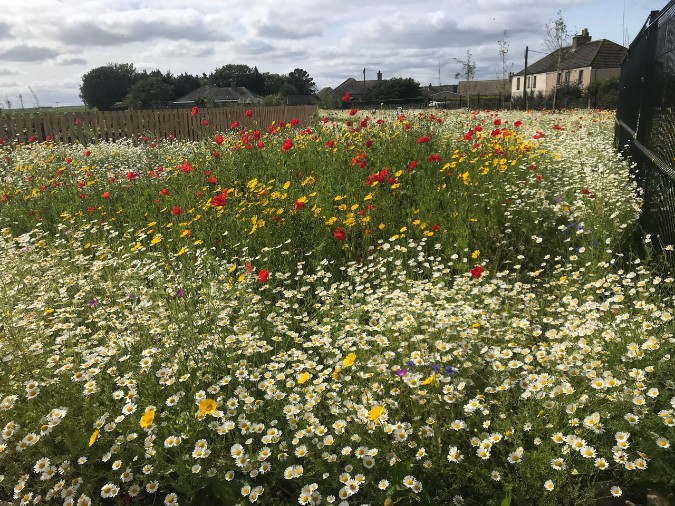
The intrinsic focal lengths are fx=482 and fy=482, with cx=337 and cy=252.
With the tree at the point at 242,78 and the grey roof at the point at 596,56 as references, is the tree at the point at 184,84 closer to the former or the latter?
the tree at the point at 242,78

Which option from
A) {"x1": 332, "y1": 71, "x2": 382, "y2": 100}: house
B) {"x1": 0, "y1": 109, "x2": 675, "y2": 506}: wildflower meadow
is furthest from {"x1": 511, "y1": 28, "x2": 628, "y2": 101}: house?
{"x1": 0, "y1": 109, "x2": 675, "y2": 506}: wildflower meadow

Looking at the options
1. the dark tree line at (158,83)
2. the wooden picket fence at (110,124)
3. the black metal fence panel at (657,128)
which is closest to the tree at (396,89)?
the dark tree line at (158,83)

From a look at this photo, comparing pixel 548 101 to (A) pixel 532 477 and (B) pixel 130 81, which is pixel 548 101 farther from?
(B) pixel 130 81

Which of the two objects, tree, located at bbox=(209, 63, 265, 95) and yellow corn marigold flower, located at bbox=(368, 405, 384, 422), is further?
tree, located at bbox=(209, 63, 265, 95)

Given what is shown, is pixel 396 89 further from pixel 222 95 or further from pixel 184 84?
pixel 184 84

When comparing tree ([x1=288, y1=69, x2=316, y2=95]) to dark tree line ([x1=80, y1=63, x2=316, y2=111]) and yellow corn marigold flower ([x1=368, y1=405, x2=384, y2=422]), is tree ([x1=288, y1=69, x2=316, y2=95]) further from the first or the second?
yellow corn marigold flower ([x1=368, y1=405, x2=384, y2=422])

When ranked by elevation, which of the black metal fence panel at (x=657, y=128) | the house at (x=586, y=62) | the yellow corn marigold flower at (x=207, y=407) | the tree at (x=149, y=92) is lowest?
the yellow corn marigold flower at (x=207, y=407)

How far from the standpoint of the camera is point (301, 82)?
113688mm

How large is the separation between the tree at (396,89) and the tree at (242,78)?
39.0 m

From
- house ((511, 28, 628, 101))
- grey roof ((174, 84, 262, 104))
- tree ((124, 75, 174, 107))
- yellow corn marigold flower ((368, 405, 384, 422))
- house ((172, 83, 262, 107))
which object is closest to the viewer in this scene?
yellow corn marigold flower ((368, 405, 384, 422))

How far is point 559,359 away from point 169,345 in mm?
2062

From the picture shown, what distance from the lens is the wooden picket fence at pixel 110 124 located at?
14.3 m

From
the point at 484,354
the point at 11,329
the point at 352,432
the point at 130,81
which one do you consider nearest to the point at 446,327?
the point at 484,354

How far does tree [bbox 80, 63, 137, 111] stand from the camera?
9550 centimetres
